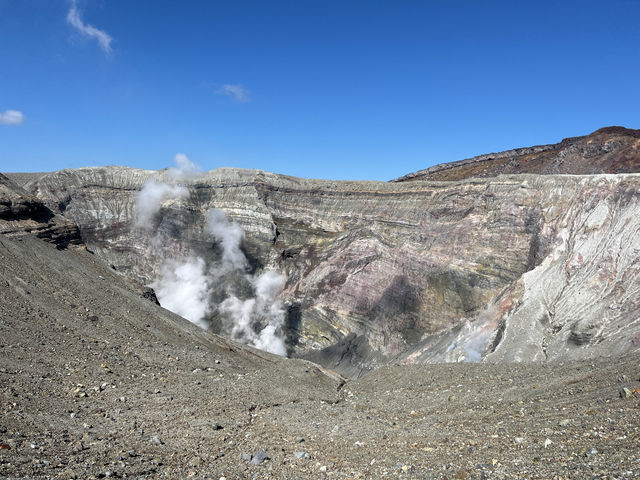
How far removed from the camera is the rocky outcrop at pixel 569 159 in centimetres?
4484

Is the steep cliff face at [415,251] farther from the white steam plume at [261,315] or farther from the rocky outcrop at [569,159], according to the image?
the rocky outcrop at [569,159]

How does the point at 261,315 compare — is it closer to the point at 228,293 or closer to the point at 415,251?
the point at 228,293

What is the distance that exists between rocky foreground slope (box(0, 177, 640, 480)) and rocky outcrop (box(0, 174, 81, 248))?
118 centimetres

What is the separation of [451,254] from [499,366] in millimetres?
17741

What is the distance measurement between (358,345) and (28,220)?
23088 millimetres

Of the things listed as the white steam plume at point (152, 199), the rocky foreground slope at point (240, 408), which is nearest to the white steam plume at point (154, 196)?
the white steam plume at point (152, 199)

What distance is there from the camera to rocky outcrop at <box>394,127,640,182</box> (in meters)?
44.8

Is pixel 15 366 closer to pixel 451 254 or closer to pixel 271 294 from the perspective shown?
pixel 451 254

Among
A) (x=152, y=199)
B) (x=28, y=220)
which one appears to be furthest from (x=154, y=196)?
(x=28, y=220)

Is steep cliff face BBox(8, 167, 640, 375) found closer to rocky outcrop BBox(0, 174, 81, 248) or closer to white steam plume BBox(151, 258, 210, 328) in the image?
white steam plume BBox(151, 258, 210, 328)

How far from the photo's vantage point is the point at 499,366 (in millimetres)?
16734

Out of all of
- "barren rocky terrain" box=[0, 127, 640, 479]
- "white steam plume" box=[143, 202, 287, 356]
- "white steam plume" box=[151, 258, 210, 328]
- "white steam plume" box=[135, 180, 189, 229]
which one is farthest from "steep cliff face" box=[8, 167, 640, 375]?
"white steam plume" box=[151, 258, 210, 328]

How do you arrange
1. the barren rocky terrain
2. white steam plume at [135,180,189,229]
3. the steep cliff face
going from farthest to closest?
white steam plume at [135,180,189,229] → the steep cliff face → the barren rocky terrain

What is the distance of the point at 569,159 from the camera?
162 ft
